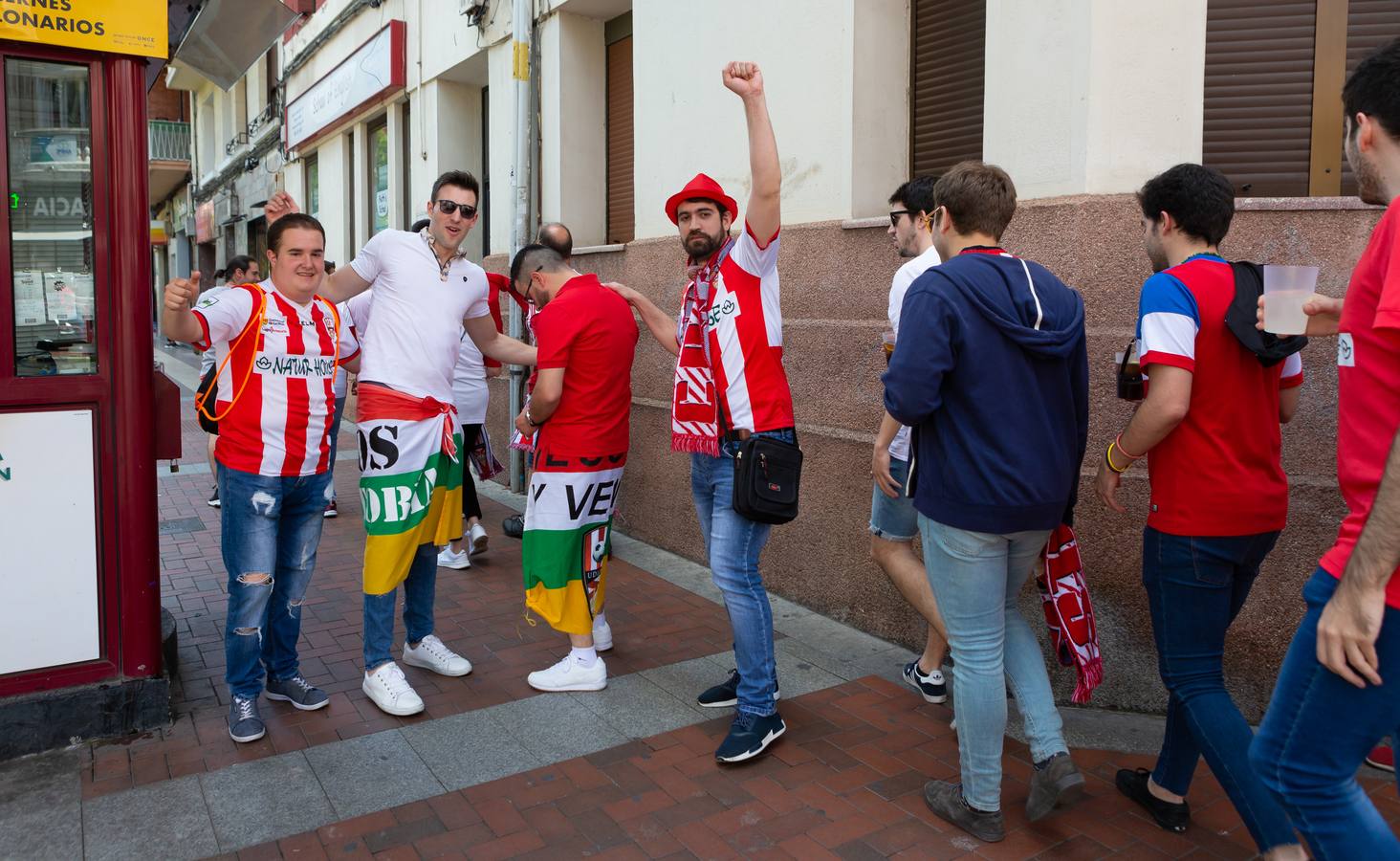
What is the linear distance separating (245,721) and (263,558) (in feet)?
1.97

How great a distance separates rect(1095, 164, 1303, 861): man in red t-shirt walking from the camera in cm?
285

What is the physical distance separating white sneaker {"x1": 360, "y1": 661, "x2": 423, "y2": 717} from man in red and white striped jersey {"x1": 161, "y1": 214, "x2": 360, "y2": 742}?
1.37 ft

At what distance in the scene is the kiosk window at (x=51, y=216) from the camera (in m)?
3.61

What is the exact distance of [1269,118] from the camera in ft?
14.1

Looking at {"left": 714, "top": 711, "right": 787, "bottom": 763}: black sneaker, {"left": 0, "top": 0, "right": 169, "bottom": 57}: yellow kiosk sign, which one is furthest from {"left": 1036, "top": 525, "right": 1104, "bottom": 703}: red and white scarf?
{"left": 0, "top": 0, "right": 169, "bottom": 57}: yellow kiosk sign

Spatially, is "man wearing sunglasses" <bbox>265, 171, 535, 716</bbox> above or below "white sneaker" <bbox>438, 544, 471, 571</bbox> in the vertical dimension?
above

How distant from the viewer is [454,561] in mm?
6301

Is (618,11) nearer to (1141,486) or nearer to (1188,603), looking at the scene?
(1141,486)

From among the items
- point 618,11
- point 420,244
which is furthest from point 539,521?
point 618,11

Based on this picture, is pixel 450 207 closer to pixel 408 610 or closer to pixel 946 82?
pixel 408 610

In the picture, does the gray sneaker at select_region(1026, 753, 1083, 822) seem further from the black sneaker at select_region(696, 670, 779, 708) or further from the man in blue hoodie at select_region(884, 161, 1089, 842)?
the black sneaker at select_region(696, 670, 779, 708)

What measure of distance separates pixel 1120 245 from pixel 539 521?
2536mm

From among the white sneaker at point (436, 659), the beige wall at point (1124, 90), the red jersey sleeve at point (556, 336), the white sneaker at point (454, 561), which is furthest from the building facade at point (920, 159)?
the white sneaker at point (436, 659)

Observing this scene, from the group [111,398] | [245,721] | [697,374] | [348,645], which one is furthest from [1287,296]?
[348,645]
